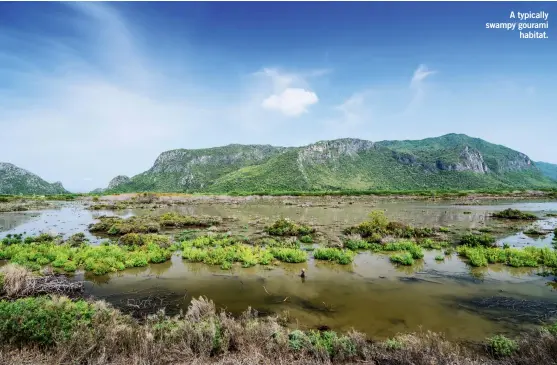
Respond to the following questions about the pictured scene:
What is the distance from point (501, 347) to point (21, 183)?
203 meters

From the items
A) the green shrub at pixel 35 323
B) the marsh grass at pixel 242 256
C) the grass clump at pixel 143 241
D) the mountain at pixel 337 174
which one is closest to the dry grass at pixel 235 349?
the green shrub at pixel 35 323

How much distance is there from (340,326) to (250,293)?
209 inches

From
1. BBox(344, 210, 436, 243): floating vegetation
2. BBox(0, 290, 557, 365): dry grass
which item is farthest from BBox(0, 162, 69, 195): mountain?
BBox(0, 290, 557, 365): dry grass

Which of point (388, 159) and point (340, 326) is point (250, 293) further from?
point (388, 159)

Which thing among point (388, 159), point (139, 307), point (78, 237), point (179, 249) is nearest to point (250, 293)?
point (139, 307)

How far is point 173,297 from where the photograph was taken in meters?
14.8

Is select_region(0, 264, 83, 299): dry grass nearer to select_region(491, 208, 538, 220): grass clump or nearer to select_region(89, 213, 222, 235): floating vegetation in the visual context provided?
select_region(89, 213, 222, 235): floating vegetation

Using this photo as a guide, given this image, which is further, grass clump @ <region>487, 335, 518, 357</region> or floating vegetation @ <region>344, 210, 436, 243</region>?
floating vegetation @ <region>344, 210, 436, 243</region>

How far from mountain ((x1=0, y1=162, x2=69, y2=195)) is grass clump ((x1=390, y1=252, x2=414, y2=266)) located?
181720mm

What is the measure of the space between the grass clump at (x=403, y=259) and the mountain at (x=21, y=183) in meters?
182

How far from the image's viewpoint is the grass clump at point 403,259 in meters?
20.4

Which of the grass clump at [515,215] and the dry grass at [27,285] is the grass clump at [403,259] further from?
the grass clump at [515,215]

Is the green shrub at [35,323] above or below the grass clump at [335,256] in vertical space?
above

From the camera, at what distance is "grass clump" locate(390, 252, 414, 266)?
20.4 metres
